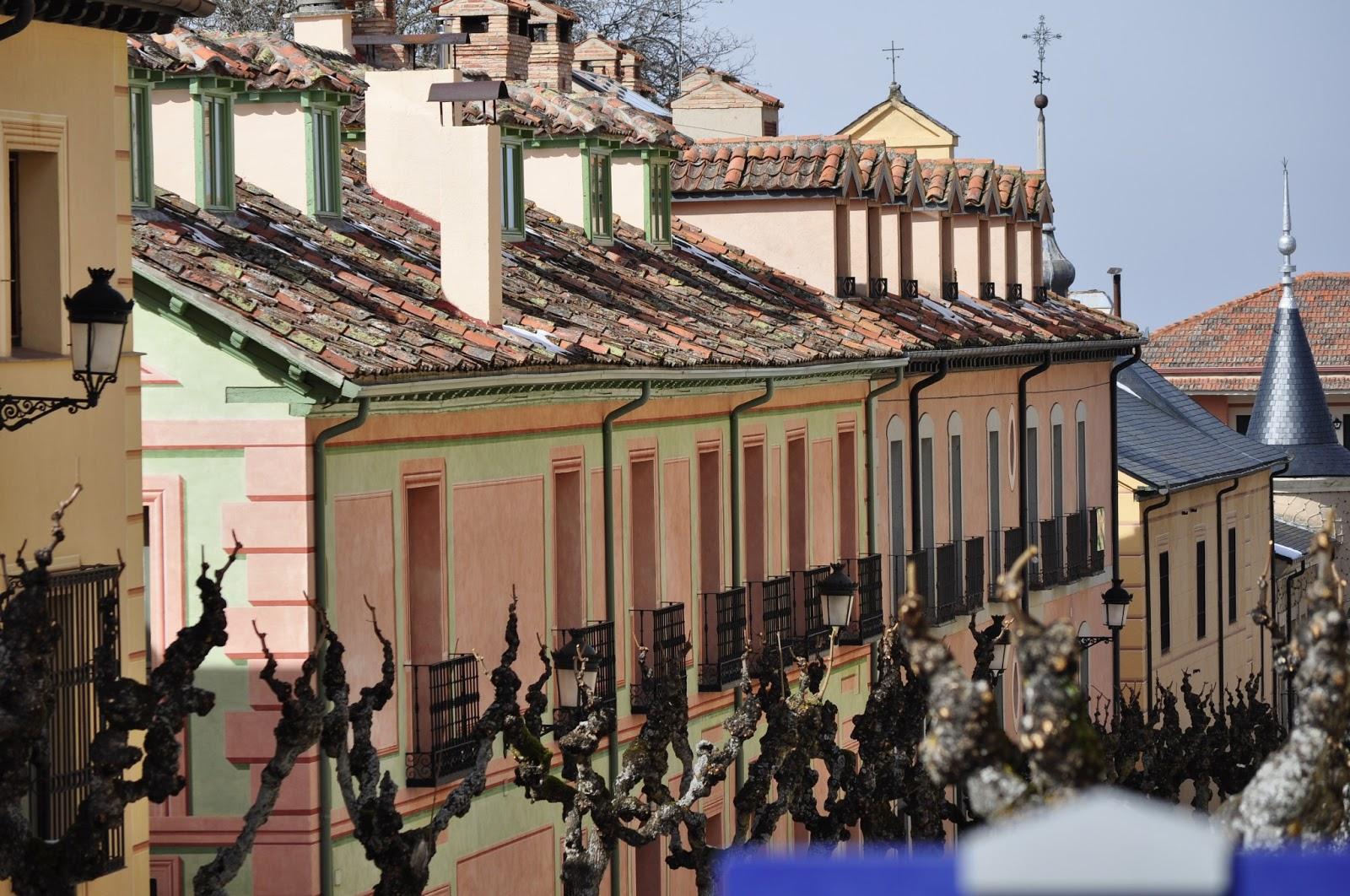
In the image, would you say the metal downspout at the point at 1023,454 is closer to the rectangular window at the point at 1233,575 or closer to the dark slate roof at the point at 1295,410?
the rectangular window at the point at 1233,575

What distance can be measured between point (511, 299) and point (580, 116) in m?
5.70

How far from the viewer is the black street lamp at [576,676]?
19.6 m

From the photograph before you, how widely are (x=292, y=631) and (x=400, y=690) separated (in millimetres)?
1440

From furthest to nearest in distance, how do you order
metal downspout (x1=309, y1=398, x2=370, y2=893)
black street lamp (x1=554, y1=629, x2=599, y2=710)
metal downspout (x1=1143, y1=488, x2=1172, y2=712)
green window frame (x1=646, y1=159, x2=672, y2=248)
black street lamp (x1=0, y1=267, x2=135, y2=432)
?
metal downspout (x1=1143, y1=488, x2=1172, y2=712) → green window frame (x1=646, y1=159, x2=672, y2=248) → black street lamp (x1=554, y1=629, x2=599, y2=710) → metal downspout (x1=309, y1=398, x2=370, y2=893) → black street lamp (x1=0, y1=267, x2=135, y2=432)

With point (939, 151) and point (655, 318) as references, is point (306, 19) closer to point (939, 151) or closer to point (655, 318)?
point (655, 318)

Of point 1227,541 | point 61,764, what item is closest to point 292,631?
point 61,764

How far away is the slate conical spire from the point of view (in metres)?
62.9

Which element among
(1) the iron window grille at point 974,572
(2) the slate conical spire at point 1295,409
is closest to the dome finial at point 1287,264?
(2) the slate conical spire at point 1295,409

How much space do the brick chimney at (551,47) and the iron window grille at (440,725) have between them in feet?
57.3

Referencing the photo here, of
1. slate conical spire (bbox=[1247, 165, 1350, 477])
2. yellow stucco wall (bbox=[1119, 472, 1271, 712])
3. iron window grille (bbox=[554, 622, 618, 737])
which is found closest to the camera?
iron window grille (bbox=[554, 622, 618, 737])

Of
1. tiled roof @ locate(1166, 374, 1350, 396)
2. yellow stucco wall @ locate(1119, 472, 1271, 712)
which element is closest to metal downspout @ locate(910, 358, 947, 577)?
yellow stucco wall @ locate(1119, 472, 1271, 712)

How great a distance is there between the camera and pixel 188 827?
18.6 m

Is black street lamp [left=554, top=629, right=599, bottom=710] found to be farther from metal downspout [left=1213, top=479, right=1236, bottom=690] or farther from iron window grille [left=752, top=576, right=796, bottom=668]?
metal downspout [left=1213, top=479, right=1236, bottom=690]

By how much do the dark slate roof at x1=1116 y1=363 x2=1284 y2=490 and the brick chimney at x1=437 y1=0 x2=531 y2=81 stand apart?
13.5 m
